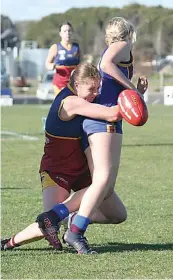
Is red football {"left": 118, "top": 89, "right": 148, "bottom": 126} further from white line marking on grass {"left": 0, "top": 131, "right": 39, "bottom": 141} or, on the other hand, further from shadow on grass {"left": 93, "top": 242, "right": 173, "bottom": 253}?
white line marking on grass {"left": 0, "top": 131, "right": 39, "bottom": 141}

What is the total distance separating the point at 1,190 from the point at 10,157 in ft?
13.0

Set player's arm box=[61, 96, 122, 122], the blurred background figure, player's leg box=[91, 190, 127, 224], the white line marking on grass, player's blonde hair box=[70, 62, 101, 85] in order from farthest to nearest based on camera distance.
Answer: the white line marking on grass, the blurred background figure, player's leg box=[91, 190, 127, 224], player's blonde hair box=[70, 62, 101, 85], player's arm box=[61, 96, 122, 122]

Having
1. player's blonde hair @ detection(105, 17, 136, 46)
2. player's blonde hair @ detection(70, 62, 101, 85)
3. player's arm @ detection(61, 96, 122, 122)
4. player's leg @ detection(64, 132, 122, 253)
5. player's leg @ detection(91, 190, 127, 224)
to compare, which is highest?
player's blonde hair @ detection(105, 17, 136, 46)

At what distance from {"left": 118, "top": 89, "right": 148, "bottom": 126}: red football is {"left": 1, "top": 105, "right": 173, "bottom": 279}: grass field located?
3.29 ft

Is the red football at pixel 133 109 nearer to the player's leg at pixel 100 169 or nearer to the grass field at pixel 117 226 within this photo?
the player's leg at pixel 100 169

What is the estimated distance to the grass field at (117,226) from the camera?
5.79m

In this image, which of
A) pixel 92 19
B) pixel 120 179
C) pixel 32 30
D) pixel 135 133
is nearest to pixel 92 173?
pixel 120 179

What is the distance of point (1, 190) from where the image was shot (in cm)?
1009

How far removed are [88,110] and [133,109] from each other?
1.33ft

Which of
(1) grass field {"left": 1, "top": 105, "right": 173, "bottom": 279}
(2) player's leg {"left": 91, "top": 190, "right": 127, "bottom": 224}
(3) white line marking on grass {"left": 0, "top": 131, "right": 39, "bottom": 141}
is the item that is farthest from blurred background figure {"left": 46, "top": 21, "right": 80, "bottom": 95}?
(2) player's leg {"left": 91, "top": 190, "right": 127, "bottom": 224}

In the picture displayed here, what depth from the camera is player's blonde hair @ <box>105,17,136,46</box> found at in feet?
22.4

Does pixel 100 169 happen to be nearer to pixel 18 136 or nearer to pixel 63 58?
pixel 63 58

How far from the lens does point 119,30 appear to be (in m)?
6.84

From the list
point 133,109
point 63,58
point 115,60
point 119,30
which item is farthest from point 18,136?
point 133,109
